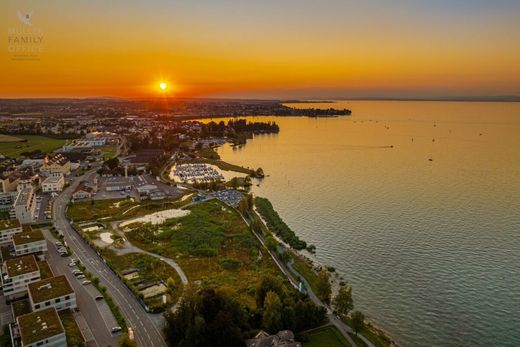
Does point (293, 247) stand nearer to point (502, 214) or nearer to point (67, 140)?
point (502, 214)

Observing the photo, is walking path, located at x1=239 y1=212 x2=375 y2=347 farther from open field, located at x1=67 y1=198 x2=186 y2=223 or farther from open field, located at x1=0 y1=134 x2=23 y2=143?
open field, located at x1=0 y1=134 x2=23 y2=143

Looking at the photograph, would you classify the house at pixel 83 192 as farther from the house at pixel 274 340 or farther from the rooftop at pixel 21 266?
the house at pixel 274 340

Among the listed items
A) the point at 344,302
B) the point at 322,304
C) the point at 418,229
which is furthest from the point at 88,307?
the point at 418,229

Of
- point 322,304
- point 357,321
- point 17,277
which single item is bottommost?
point 322,304

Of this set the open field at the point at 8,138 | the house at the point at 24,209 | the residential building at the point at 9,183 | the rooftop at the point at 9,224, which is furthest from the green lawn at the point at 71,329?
the open field at the point at 8,138

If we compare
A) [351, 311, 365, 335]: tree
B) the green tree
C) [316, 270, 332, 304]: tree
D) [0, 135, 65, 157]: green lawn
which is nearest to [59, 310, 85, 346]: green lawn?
[316, 270, 332, 304]: tree

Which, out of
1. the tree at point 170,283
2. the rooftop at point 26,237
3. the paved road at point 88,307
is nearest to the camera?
the paved road at point 88,307

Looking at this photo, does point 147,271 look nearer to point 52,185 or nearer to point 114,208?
point 114,208

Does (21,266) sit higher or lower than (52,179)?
lower
